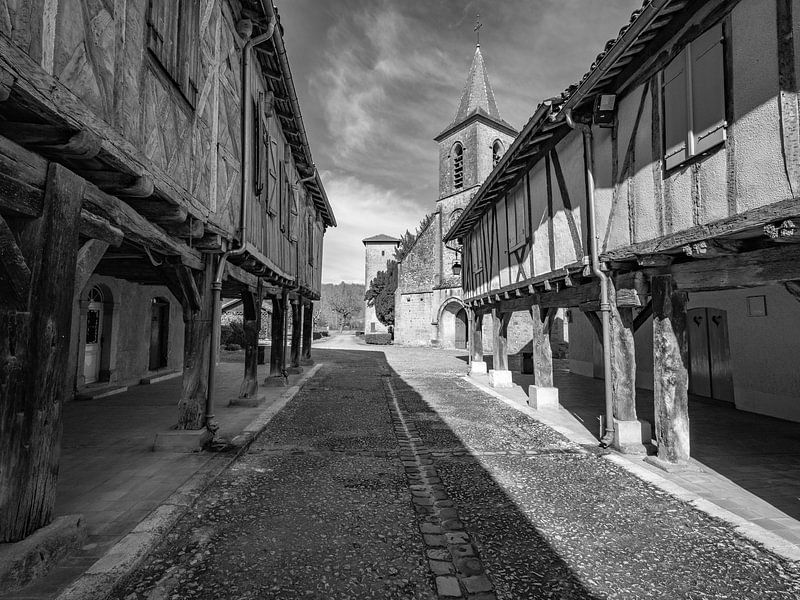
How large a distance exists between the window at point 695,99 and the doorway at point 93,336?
398 inches

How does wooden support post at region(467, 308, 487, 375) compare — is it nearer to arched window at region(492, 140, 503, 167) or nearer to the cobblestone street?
the cobblestone street

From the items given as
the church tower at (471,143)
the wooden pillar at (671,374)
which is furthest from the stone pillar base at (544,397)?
the church tower at (471,143)

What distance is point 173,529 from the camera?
3.19m

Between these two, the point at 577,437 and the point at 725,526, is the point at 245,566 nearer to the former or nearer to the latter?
the point at 725,526

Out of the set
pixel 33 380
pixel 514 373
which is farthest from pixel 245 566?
pixel 514 373

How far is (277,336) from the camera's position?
1046 cm

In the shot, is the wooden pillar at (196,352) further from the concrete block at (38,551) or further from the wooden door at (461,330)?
the wooden door at (461,330)

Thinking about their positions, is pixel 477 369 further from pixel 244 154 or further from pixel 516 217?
pixel 244 154

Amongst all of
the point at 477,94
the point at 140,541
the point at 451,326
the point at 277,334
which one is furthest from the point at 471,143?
the point at 140,541

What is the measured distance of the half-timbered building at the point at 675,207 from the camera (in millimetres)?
3422

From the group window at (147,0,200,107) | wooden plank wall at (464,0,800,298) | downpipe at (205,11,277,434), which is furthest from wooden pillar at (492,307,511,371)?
window at (147,0,200,107)

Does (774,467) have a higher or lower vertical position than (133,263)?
lower

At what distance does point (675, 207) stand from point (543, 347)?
419cm

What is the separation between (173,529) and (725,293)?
29.5ft
